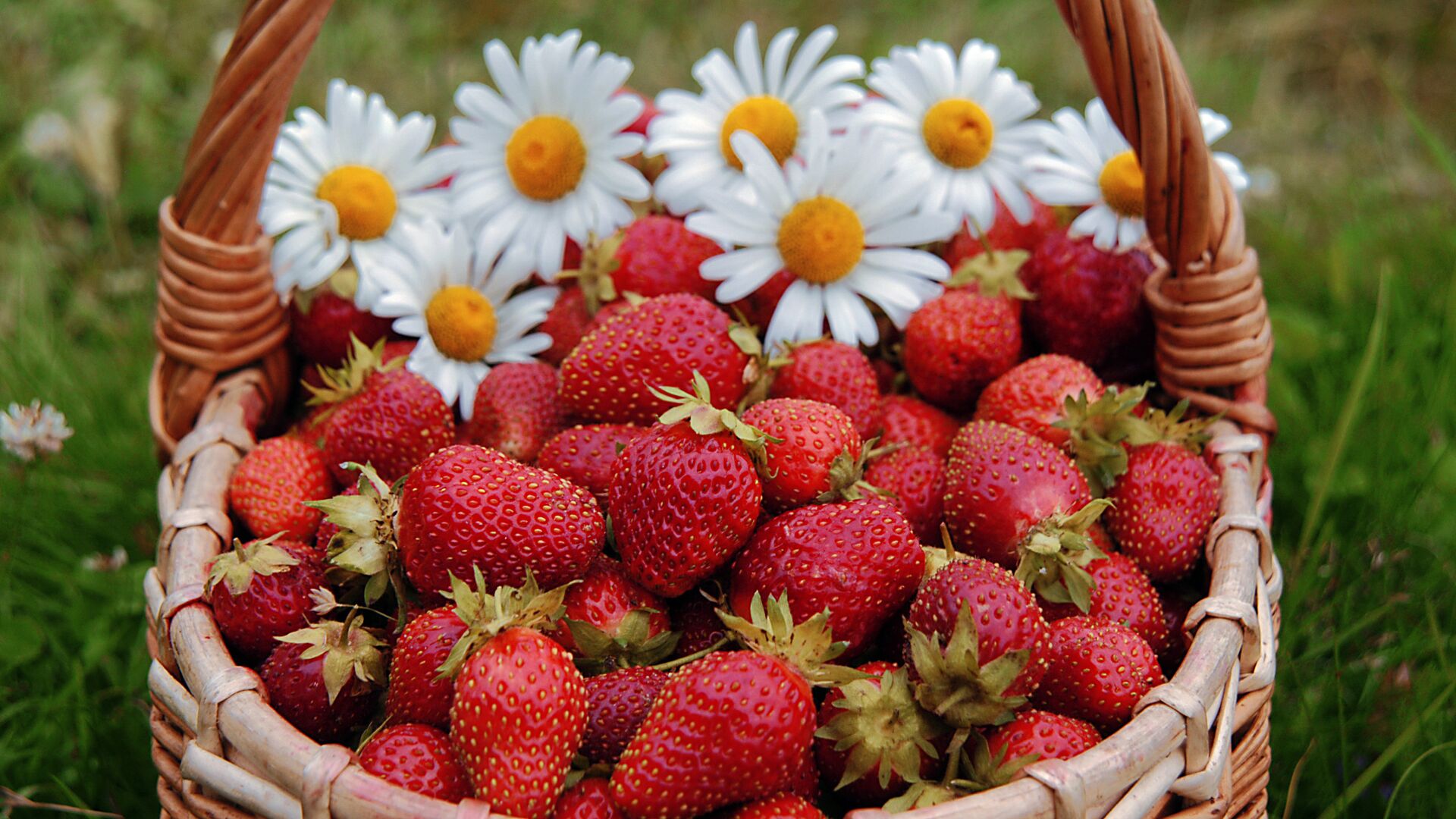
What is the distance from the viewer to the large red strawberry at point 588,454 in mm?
1153

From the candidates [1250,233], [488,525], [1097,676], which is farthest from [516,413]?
[1250,233]

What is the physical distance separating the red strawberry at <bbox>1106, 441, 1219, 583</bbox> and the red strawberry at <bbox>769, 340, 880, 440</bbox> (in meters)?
0.26

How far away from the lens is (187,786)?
985 mm

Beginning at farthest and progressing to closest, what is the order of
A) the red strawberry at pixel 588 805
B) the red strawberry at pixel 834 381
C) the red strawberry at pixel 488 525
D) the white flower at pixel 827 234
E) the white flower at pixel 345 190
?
the white flower at pixel 345 190, the white flower at pixel 827 234, the red strawberry at pixel 834 381, the red strawberry at pixel 488 525, the red strawberry at pixel 588 805

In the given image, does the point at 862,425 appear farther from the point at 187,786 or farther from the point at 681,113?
the point at 187,786

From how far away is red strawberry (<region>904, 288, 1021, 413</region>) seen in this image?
1352 millimetres

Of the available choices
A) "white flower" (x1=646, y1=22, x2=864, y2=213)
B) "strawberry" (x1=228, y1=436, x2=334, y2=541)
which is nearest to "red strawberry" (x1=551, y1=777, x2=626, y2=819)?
"strawberry" (x1=228, y1=436, x2=334, y2=541)

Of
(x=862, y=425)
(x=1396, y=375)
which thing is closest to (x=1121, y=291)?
(x=862, y=425)

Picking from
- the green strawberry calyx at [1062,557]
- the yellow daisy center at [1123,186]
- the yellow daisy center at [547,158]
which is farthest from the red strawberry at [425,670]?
the yellow daisy center at [1123,186]

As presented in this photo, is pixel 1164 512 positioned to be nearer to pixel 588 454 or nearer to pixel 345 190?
pixel 588 454

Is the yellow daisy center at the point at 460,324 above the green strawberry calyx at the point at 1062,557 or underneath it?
above

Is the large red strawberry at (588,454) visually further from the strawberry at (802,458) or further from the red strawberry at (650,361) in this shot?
the strawberry at (802,458)

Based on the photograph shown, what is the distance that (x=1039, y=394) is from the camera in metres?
1.27

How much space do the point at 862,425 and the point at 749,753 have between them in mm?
483
